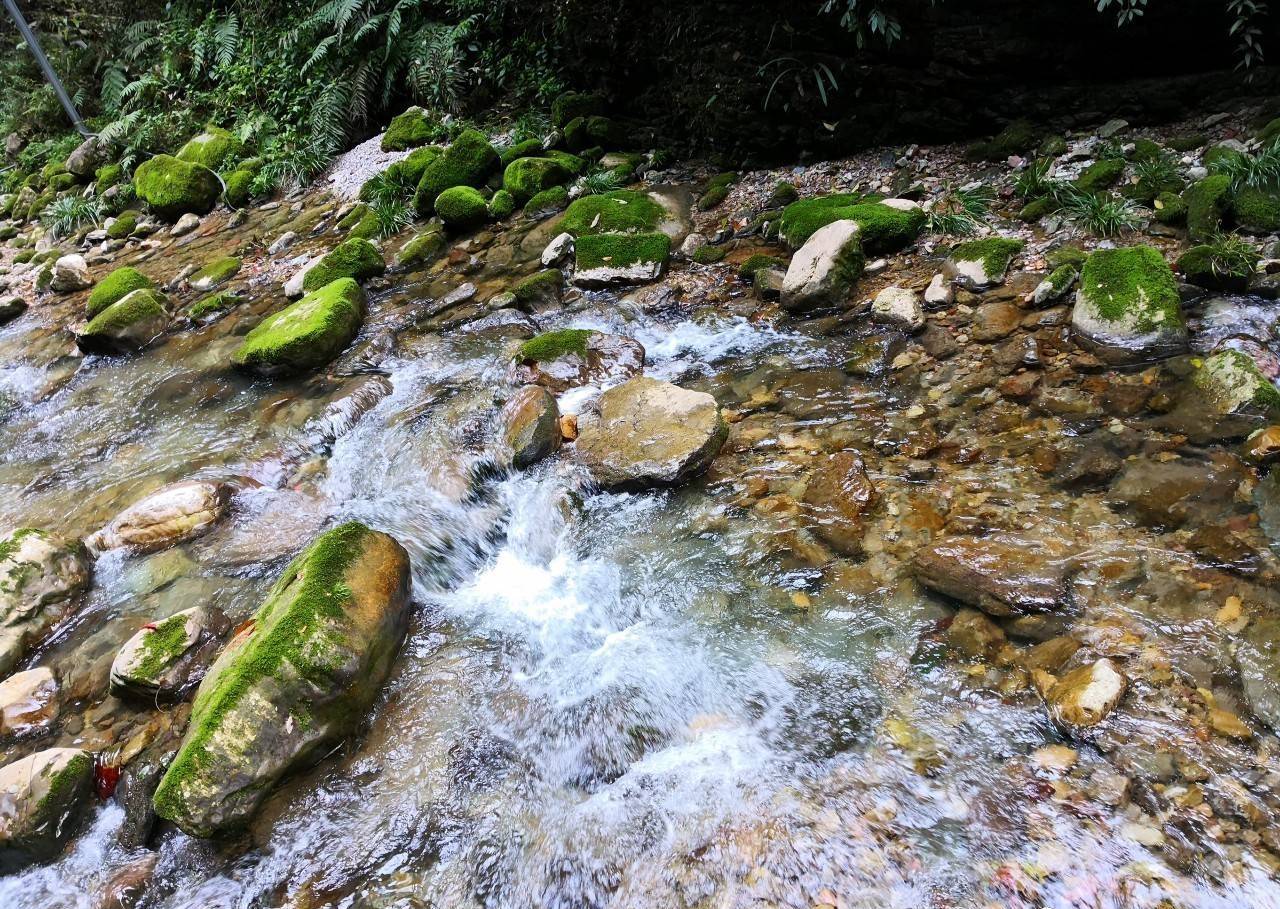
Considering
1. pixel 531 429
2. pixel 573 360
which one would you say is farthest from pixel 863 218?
pixel 531 429

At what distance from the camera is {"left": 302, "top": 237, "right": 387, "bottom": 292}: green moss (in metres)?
6.75

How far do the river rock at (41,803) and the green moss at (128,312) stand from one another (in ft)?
16.8

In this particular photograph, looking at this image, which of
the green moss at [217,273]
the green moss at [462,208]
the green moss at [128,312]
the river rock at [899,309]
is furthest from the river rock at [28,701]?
the green moss at [217,273]

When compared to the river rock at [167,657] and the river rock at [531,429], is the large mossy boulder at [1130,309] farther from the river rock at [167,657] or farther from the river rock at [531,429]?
the river rock at [167,657]

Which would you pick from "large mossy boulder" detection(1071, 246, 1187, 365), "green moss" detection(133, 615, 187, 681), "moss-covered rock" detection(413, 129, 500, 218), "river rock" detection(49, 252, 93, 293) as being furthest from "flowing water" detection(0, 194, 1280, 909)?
"river rock" detection(49, 252, 93, 293)

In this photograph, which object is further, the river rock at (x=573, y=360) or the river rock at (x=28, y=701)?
the river rock at (x=573, y=360)

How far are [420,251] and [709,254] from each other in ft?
10.4

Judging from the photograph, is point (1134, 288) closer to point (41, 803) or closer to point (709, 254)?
point (709, 254)

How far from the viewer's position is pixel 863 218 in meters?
5.23

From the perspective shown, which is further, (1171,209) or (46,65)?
(46,65)

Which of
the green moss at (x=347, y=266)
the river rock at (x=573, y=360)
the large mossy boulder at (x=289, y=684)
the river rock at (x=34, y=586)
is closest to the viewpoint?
the large mossy boulder at (x=289, y=684)

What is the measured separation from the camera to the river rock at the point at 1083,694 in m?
2.29

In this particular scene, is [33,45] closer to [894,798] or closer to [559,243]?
[559,243]

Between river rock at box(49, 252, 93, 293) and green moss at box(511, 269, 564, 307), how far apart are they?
667 centimetres
